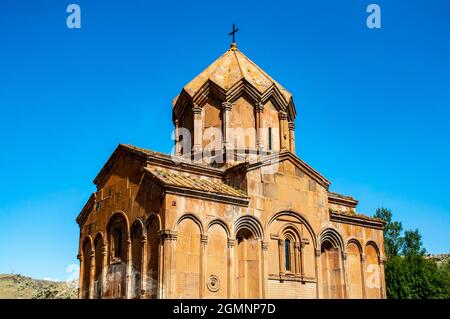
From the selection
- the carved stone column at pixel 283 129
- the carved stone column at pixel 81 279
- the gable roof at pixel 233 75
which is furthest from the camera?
the carved stone column at pixel 283 129

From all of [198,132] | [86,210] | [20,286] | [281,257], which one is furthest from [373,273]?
[20,286]

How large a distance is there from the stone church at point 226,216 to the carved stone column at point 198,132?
0.12 feet

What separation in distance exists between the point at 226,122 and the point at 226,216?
413 centimetres

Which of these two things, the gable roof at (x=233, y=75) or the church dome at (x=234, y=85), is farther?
the gable roof at (x=233, y=75)

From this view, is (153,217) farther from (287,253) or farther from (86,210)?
(86,210)

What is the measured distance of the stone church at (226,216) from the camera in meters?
12.2

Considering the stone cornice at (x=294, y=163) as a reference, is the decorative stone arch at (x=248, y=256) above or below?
below

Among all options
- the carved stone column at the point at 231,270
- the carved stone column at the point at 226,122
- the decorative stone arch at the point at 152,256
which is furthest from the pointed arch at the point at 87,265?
the carved stone column at the point at 226,122

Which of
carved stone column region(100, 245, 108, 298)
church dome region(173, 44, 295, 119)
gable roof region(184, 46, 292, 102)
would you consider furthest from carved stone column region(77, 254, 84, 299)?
gable roof region(184, 46, 292, 102)

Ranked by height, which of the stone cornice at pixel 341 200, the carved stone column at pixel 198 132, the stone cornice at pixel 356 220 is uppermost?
the carved stone column at pixel 198 132

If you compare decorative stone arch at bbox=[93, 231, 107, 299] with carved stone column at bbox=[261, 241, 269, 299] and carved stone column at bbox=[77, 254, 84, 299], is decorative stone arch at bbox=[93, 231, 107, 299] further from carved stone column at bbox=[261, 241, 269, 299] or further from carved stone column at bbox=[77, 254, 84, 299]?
carved stone column at bbox=[261, 241, 269, 299]

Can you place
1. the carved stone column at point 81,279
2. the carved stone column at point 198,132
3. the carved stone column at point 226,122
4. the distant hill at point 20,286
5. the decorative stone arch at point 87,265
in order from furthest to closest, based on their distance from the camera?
the distant hill at point 20,286
the carved stone column at point 198,132
the carved stone column at point 226,122
the carved stone column at point 81,279
the decorative stone arch at point 87,265

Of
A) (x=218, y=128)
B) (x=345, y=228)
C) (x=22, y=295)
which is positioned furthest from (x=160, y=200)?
(x=22, y=295)

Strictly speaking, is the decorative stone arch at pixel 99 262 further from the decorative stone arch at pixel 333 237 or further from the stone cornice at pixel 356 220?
the stone cornice at pixel 356 220
